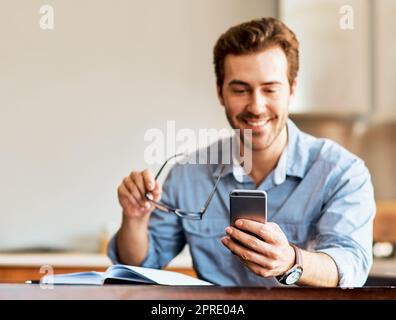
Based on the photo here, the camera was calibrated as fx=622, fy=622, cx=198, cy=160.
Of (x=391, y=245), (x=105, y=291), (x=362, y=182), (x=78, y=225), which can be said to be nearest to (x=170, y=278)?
(x=105, y=291)

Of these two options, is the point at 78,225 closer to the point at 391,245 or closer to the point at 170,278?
the point at 170,278

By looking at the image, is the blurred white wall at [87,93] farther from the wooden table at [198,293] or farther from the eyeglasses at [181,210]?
the wooden table at [198,293]

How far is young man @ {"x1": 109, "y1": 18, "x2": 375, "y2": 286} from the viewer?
85 centimetres

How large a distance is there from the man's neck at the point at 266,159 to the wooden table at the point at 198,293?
0.91 ft

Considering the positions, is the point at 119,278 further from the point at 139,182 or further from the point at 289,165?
the point at 289,165

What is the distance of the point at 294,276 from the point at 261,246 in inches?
2.7

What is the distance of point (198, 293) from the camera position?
0.65 meters

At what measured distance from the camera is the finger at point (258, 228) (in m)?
0.68

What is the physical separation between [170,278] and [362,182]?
0.34 meters

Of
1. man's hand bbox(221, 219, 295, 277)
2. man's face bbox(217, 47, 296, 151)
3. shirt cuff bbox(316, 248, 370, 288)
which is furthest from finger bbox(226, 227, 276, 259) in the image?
man's face bbox(217, 47, 296, 151)

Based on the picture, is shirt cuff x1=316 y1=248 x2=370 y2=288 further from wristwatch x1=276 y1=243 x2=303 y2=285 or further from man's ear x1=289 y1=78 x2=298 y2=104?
man's ear x1=289 y1=78 x2=298 y2=104

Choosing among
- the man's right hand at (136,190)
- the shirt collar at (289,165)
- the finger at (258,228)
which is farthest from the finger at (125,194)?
the finger at (258,228)

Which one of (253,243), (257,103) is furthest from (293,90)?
(253,243)

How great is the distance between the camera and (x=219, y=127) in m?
0.87
